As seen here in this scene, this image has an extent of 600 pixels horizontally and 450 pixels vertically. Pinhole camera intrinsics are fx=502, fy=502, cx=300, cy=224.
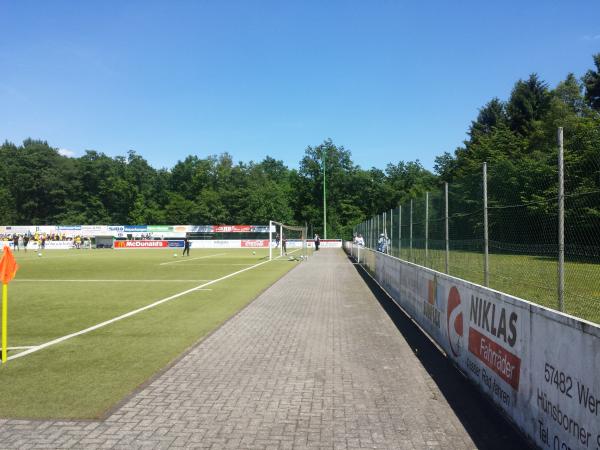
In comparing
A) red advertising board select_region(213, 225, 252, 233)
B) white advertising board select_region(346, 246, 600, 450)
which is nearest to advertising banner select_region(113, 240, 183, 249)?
red advertising board select_region(213, 225, 252, 233)

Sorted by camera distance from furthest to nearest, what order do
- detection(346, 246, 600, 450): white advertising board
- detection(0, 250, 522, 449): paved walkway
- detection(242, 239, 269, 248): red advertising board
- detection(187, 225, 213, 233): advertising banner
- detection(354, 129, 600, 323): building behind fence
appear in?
detection(187, 225, 213, 233): advertising banner, detection(242, 239, 269, 248): red advertising board, detection(354, 129, 600, 323): building behind fence, detection(0, 250, 522, 449): paved walkway, detection(346, 246, 600, 450): white advertising board

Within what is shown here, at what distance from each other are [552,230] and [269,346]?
455cm

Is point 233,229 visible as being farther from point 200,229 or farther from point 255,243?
point 255,243

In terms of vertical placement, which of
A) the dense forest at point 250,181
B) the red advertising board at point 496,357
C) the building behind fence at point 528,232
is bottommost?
the red advertising board at point 496,357

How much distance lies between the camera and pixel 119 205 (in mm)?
102375

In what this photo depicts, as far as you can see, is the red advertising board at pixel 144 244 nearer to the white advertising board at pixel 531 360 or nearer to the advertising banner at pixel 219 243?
the advertising banner at pixel 219 243

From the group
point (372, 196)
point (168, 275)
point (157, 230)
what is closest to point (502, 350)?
point (168, 275)

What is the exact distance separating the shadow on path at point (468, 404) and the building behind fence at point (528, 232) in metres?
1.27

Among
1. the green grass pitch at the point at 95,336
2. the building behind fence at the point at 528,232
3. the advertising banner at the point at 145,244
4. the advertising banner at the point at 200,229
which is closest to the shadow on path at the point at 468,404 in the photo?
the building behind fence at the point at 528,232

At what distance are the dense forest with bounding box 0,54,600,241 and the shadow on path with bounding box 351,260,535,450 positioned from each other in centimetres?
4373

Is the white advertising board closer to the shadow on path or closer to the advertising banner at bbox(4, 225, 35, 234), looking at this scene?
the shadow on path

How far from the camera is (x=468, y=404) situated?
17.7 feet

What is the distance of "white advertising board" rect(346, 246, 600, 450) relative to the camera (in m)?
3.45

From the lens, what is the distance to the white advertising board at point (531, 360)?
345cm
